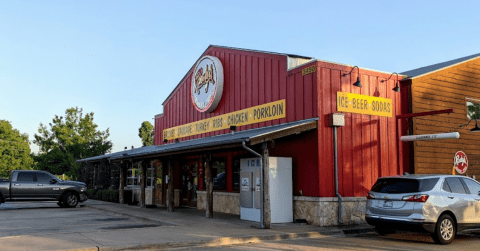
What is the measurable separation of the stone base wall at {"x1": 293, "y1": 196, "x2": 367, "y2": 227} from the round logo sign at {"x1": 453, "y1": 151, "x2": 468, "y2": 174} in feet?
15.3

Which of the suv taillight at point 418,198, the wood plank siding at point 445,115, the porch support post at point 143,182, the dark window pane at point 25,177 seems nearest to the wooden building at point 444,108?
the wood plank siding at point 445,115

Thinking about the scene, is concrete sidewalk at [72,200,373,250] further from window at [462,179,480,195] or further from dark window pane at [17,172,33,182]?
dark window pane at [17,172,33,182]

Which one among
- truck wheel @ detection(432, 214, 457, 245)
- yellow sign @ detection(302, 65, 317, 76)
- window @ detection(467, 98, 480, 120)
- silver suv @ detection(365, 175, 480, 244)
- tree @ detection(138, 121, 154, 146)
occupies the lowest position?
truck wheel @ detection(432, 214, 457, 245)

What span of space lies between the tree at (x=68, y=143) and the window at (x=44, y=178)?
26114 mm

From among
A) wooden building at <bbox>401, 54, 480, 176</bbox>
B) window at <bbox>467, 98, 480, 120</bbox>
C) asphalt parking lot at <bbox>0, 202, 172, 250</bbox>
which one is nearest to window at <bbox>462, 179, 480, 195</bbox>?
wooden building at <bbox>401, 54, 480, 176</bbox>

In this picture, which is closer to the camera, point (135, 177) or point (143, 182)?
point (143, 182)

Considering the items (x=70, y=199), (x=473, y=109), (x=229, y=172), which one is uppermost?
(x=473, y=109)

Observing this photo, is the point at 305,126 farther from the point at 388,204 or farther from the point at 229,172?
the point at 229,172

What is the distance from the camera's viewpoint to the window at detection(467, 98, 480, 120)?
1895 centimetres

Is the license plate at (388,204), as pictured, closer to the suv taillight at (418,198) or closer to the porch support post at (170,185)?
the suv taillight at (418,198)

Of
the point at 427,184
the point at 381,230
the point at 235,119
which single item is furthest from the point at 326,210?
the point at 235,119

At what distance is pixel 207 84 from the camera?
2064 cm

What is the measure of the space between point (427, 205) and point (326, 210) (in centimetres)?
380

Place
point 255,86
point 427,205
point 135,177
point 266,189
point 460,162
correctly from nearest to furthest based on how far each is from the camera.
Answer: point 427,205 → point 266,189 → point 460,162 → point 255,86 → point 135,177
